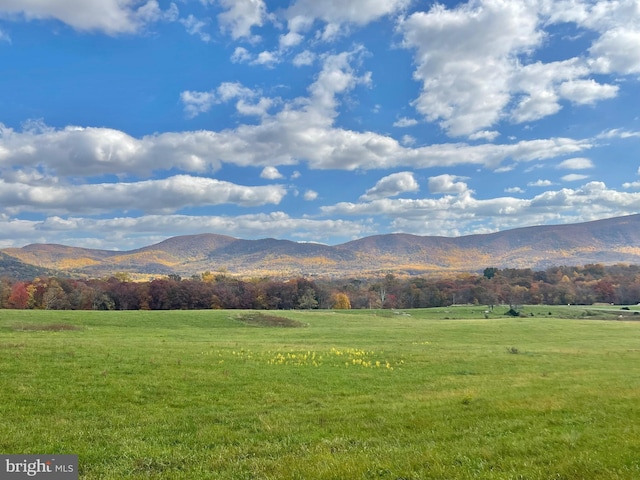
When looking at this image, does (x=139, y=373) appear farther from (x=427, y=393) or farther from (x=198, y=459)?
(x=427, y=393)

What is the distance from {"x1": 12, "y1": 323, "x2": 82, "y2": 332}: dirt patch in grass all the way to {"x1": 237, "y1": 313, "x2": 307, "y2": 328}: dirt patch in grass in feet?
87.0

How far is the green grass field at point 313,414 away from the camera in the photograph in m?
9.01

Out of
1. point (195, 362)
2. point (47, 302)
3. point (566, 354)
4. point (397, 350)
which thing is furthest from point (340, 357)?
point (47, 302)

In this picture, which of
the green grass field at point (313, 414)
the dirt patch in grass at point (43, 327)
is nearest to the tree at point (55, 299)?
the dirt patch in grass at point (43, 327)

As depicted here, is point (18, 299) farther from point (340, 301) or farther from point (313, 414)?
point (313, 414)

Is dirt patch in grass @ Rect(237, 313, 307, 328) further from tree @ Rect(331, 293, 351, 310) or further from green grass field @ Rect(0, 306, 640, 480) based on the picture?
tree @ Rect(331, 293, 351, 310)

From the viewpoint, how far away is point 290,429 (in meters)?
12.4

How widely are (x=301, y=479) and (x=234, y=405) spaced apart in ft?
27.9

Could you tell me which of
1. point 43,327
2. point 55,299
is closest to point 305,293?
point 55,299

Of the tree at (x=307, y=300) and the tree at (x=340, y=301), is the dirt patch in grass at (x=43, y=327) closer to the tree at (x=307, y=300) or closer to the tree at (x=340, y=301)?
the tree at (x=307, y=300)

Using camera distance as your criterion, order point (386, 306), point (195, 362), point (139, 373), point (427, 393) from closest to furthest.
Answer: point (427, 393) → point (139, 373) → point (195, 362) → point (386, 306)

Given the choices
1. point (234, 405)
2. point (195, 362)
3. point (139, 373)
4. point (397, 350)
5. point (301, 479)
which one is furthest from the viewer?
point (397, 350)

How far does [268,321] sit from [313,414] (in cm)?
5723

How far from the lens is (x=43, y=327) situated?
46.3 meters
